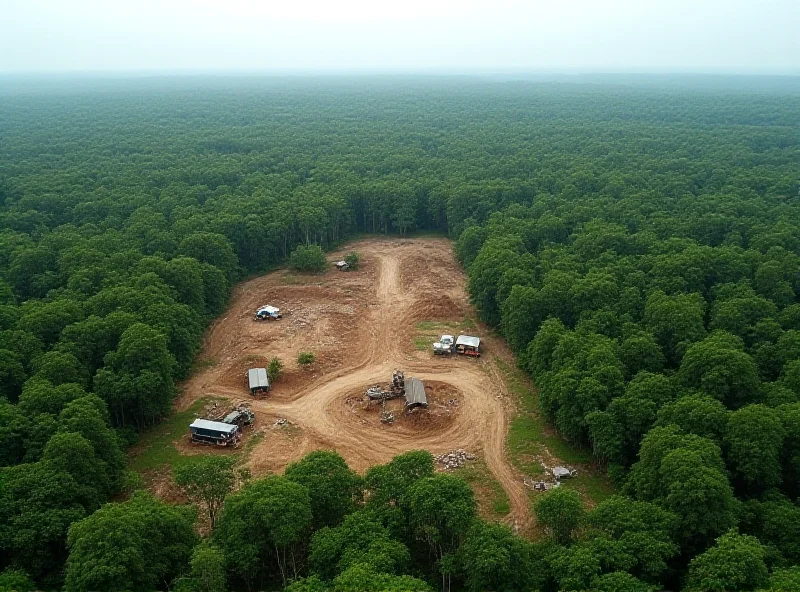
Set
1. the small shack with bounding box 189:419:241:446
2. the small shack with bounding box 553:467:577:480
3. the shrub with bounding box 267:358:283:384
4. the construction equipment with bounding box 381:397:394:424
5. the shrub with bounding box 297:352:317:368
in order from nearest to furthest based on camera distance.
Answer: the small shack with bounding box 553:467:577:480 → the small shack with bounding box 189:419:241:446 → the construction equipment with bounding box 381:397:394:424 → the shrub with bounding box 267:358:283:384 → the shrub with bounding box 297:352:317:368

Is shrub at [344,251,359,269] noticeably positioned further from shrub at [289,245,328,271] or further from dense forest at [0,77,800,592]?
dense forest at [0,77,800,592]

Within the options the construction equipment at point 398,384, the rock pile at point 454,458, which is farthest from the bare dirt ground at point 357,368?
the construction equipment at point 398,384

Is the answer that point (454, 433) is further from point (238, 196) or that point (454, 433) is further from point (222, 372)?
point (238, 196)

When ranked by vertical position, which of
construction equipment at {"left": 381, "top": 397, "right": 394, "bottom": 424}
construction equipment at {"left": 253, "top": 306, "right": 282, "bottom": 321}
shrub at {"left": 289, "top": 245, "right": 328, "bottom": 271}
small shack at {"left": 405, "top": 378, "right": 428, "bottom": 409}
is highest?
shrub at {"left": 289, "top": 245, "right": 328, "bottom": 271}

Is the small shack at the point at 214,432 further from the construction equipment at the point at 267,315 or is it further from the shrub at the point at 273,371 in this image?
the construction equipment at the point at 267,315

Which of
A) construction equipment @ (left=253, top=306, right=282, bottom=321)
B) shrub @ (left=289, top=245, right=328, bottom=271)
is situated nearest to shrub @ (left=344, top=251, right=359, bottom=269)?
shrub @ (left=289, top=245, right=328, bottom=271)

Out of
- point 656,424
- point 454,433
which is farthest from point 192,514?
point 656,424
